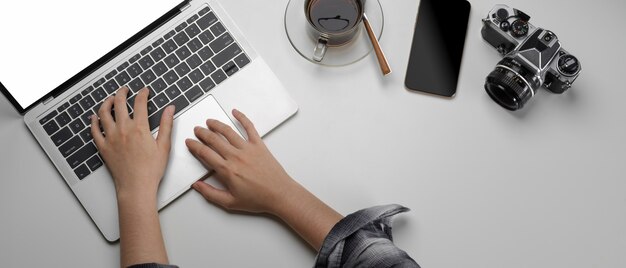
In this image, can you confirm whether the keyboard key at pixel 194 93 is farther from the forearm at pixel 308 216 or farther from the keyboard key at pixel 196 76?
the forearm at pixel 308 216

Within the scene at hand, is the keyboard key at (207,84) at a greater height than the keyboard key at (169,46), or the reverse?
the keyboard key at (169,46)

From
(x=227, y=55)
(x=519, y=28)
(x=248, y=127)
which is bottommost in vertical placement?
(x=519, y=28)

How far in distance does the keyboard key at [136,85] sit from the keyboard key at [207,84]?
0.30 feet

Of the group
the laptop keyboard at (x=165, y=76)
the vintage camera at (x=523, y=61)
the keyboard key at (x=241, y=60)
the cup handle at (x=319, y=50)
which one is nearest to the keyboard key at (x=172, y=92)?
the laptop keyboard at (x=165, y=76)

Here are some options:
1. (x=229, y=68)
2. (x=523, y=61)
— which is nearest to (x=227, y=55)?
(x=229, y=68)

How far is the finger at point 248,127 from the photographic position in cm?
91

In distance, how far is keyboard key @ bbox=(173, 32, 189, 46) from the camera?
0.93 meters

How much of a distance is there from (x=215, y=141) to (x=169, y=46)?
0.16m

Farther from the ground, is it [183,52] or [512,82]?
[183,52]

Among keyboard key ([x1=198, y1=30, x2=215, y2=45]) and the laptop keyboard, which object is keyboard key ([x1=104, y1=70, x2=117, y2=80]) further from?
keyboard key ([x1=198, y1=30, x2=215, y2=45])

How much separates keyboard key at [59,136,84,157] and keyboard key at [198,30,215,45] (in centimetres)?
24

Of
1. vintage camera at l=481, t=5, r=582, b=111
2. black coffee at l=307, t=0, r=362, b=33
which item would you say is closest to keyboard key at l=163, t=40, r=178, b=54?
black coffee at l=307, t=0, r=362, b=33

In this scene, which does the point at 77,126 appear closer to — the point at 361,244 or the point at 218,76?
the point at 218,76

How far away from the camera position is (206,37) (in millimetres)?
935
